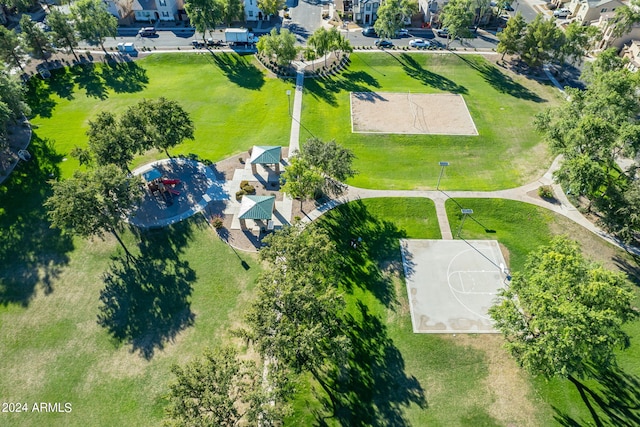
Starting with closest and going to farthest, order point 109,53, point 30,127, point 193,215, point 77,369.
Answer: point 77,369 → point 193,215 → point 30,127 → point 109,53

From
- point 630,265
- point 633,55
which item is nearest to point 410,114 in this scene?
point 630,265

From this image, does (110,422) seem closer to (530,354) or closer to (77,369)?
(77,369)

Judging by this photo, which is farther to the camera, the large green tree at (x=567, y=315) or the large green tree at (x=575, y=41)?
the large green tree at (x=575, y=41)

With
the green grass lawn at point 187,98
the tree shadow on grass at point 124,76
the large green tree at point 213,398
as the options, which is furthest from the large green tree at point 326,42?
the large green tree at point 213,398

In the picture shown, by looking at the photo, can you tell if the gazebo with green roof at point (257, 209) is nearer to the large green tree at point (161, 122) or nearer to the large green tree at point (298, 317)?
the large green tree at point (298, 317)

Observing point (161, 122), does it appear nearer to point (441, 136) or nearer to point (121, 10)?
point (441, 136)

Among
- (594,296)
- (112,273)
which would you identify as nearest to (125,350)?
(112,273)

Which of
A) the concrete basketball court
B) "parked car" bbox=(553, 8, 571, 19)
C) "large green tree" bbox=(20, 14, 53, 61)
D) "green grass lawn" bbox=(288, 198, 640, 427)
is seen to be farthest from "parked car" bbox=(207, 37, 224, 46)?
"parked car" bbox=(553, 8, 571, 19)
